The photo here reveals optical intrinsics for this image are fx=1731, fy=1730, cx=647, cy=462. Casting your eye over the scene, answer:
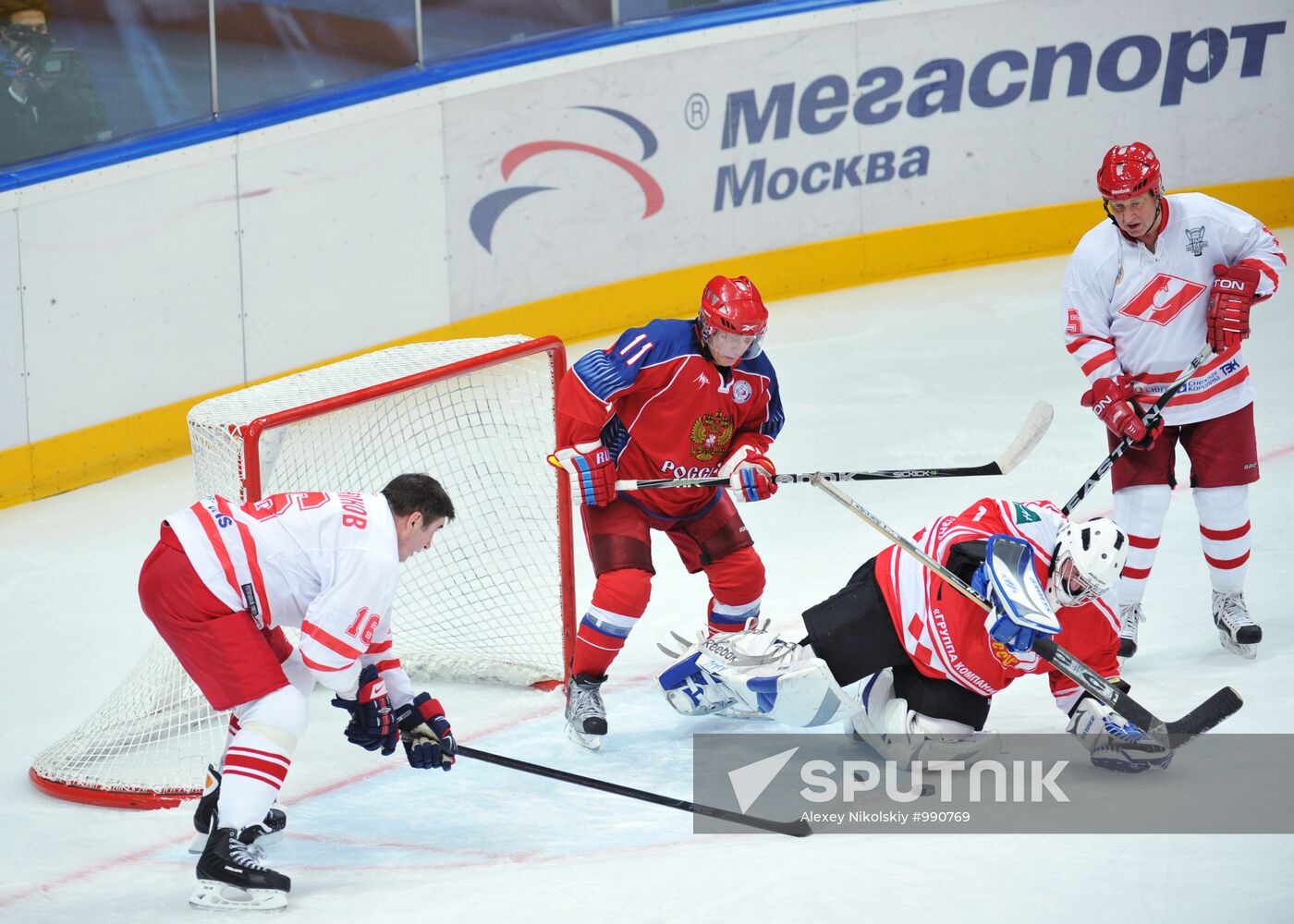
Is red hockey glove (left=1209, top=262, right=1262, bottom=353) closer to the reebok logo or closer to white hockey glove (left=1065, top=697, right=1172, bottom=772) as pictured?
white hockey glove (left=1065, top=697, right=1172, bottom=772)

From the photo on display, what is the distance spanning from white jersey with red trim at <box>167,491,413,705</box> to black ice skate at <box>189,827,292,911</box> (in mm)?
350

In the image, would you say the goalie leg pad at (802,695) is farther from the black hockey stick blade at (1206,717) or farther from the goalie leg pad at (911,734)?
the black hockey stick blade at (1206,717)

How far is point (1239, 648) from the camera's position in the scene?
176 inches

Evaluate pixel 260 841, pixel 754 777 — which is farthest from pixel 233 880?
pixel 754 777

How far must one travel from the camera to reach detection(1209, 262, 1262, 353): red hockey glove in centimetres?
430

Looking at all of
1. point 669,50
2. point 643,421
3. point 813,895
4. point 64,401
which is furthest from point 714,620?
point 669,50

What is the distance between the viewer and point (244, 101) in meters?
6.57

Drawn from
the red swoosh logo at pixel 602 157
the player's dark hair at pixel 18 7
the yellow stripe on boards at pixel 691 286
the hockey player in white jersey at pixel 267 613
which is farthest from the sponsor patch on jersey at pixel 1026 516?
the player's dark hair at pixel 18 7

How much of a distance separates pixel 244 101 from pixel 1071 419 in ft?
11.0

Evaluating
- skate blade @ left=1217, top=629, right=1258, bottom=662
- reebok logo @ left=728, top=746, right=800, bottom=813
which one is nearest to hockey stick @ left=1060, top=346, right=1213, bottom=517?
skate blade @ left=1217, top=629, right=1258, bottom=662

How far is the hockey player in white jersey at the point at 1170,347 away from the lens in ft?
14.3

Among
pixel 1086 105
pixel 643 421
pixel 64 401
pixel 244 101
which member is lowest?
pixel 643 421

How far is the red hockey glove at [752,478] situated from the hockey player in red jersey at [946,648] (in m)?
0.29

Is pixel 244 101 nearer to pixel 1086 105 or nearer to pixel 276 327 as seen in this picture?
pixel 276 327
